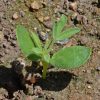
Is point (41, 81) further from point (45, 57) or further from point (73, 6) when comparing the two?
point (73, 6)

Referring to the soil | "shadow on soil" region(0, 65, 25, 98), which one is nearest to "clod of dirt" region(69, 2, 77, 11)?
the soil

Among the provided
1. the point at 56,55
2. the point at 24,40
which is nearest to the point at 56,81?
the point at 56,55

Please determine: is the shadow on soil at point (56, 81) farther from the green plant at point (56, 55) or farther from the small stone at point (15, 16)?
the small stone at point (15, 16)

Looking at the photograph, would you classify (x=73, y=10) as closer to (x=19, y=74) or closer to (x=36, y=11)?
(x=36, y=11)

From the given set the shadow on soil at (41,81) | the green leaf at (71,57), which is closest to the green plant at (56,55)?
the green leaf at (71,57)

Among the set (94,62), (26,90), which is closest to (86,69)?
(94,62)

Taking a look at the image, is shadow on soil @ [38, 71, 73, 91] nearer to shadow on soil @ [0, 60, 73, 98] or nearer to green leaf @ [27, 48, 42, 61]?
shadow on soil @ [0, 60, 73, 98]
